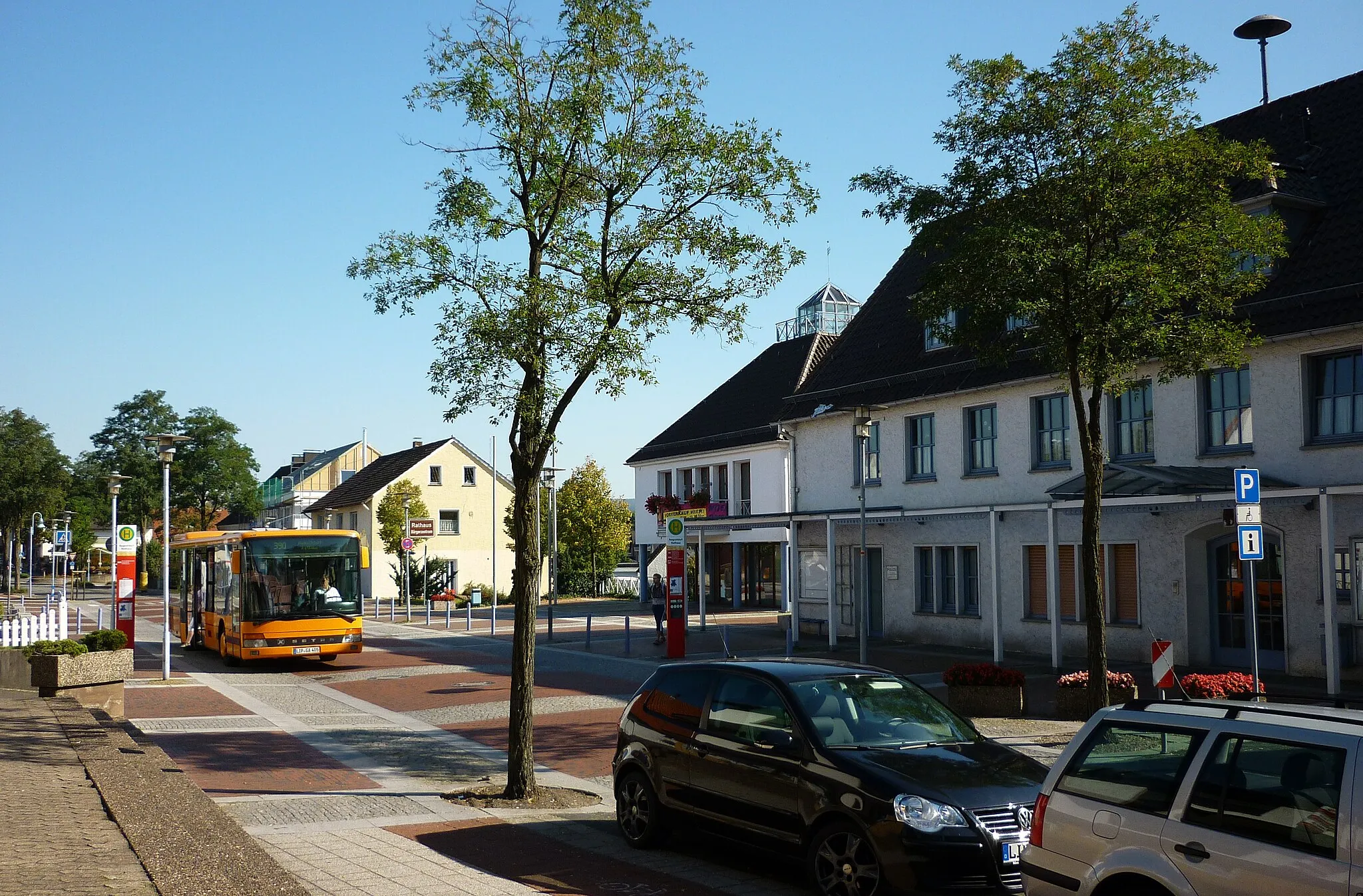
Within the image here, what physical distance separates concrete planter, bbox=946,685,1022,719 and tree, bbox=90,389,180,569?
288 ft

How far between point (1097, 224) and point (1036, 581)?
12408 mm

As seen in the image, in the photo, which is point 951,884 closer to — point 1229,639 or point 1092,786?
point 1092,786

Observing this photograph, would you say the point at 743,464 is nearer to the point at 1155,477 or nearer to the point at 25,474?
the point at 1155,477

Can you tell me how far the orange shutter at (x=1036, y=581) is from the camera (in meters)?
24.6

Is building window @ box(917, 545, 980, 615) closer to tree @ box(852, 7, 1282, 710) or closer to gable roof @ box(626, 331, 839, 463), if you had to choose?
tree @ box(852, 7, 1282, 710)

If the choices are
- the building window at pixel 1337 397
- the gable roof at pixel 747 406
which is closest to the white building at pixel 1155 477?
the building window at pixel 1337 397

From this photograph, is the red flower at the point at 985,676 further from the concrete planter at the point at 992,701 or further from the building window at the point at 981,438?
the building window at the point at 981,438

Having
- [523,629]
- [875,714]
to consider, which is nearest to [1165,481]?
[523,629]

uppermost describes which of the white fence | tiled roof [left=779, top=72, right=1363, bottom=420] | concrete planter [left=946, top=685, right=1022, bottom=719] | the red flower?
tiled roof [left=779, top=72, right=1363, bottom=420]

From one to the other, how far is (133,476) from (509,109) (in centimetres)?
8983

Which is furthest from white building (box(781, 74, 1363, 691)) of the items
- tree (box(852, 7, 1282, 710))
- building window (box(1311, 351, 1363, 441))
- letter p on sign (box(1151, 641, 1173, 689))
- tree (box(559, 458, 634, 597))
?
tree (box(559, 458, 634, 597))

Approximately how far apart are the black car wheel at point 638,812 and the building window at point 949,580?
58.8 ft

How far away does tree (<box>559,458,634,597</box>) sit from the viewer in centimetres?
6112

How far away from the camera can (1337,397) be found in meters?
18.8
